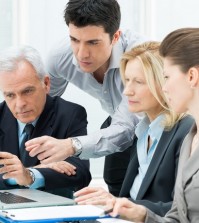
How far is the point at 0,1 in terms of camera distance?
4.80m

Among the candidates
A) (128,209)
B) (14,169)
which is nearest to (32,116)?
(14,169)

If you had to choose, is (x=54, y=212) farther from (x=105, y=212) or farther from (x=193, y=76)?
(x=193, y=76)

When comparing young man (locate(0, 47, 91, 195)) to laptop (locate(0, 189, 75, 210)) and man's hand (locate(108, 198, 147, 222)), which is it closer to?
laptop (locate(0, 189, 75, 210))

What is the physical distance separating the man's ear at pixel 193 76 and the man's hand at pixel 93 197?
1.41ft

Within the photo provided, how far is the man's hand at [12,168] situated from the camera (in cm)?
234

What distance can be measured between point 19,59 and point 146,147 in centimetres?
73

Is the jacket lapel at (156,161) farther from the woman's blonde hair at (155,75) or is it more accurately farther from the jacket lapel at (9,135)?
the jacket lapel at (9,135)

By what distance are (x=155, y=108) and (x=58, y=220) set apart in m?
0.97

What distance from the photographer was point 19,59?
267cm

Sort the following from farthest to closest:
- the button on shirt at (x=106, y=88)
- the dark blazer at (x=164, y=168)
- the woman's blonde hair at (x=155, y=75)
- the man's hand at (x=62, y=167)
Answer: the button on shirt at (x=106, y=88), the man's hand at (x=62, y=167), the woman's blonde hair at (x=155, y=75), the dark blazer at (x=164, y=168)

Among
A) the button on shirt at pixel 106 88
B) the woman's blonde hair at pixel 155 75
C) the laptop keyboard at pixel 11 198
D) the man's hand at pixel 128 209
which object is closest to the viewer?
the man's hand at pixel 128 209

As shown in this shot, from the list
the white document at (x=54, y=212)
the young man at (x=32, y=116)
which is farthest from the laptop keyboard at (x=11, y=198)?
the young man at (x=32, y=116)

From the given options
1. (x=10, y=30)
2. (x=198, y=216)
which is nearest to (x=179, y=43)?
(x=198, y=216)

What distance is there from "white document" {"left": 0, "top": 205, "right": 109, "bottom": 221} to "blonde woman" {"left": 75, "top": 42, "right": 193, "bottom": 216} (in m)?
0.47
